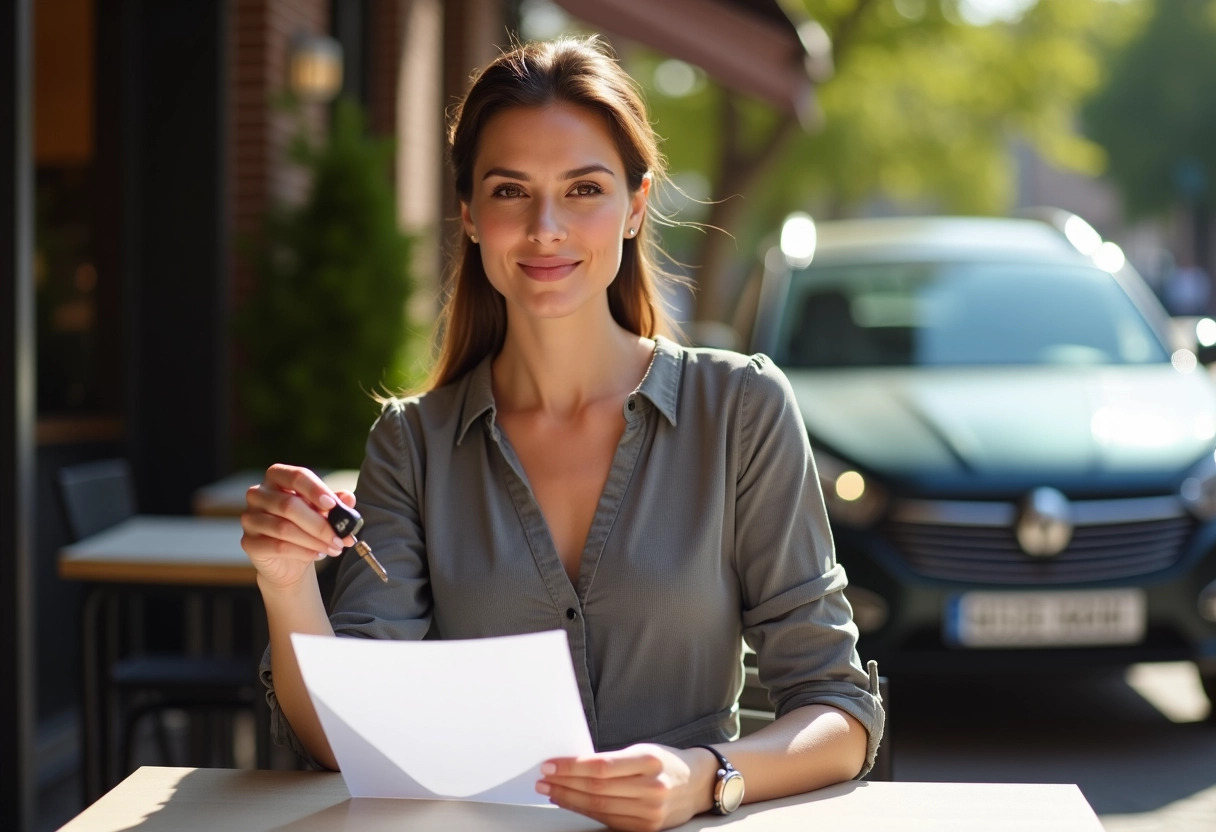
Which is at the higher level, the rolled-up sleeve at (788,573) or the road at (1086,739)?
the rolled-up sleeve at (788,573)

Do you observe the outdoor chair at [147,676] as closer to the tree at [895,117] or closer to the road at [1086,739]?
the road at [1086,739]

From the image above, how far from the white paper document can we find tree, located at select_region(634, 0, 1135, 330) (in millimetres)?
15338

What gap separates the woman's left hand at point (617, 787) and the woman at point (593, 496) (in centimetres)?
40

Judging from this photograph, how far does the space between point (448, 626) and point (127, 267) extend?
4.23m

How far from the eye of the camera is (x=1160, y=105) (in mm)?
43031

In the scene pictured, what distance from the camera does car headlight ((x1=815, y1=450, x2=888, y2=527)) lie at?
16.4 ft

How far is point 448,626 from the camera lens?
2354 millimetres

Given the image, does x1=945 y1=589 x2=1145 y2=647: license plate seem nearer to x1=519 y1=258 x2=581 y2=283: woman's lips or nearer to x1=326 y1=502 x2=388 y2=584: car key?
x1=519 y1=258 x2=581 y2=283: woman's lips

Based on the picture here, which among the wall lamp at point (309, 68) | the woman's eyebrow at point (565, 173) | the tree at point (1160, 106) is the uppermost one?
the tree at point (1160, 106)

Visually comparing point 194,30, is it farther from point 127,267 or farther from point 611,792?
point 611,792

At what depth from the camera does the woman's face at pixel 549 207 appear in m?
2.39

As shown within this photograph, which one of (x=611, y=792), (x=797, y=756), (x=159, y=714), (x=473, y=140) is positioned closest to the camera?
(x=611, y=792)

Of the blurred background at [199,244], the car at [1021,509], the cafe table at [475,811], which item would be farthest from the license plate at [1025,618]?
the cafe table at [475,811]

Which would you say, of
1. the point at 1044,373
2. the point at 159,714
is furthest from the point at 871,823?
the point at 1044,373
